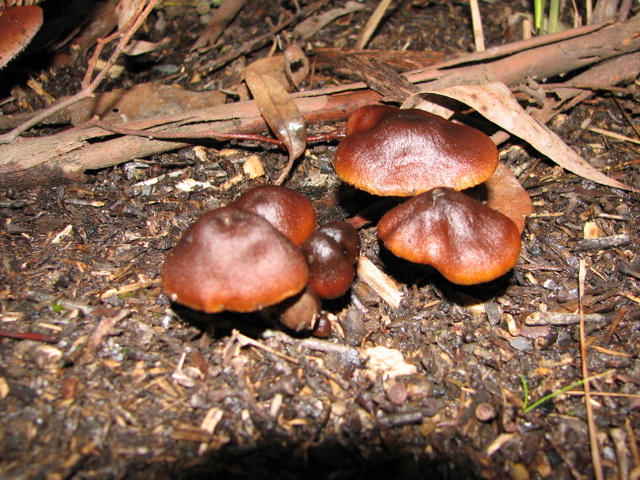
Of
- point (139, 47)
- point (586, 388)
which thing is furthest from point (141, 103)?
point (586, 388)

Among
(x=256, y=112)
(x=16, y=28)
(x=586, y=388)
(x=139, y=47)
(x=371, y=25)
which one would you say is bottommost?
(x=586, y=388)

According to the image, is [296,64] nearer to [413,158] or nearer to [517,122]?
[517,122]

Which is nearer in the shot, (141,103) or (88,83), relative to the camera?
(88,83)

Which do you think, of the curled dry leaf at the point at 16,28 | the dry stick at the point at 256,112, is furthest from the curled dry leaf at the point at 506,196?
the curled dry leaf at the point at 16,28

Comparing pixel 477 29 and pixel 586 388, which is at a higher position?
pixel 477 29

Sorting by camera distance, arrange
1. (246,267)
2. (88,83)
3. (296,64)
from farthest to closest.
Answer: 1. (296,64)
2. (88,83)
3. (246,267)

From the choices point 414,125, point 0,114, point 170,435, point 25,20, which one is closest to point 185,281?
point 170,435

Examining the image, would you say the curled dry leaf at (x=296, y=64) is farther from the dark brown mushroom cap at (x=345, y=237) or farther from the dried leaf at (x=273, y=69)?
the dark brown mushroom cap at (x=345, y=237)

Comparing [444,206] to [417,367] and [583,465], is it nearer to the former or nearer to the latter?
[417,367]
